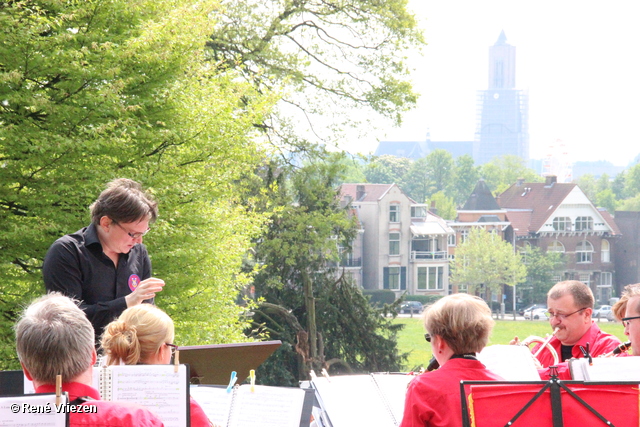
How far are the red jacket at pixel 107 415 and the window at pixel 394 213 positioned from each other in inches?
1816

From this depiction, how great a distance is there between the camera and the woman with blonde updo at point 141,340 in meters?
2.60

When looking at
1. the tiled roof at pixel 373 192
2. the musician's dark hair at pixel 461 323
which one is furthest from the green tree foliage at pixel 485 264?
the musician's dark hair at pixel 461 323

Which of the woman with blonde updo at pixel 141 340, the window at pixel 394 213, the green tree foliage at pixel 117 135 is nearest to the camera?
the woman with blonde updo at pixel 141 340

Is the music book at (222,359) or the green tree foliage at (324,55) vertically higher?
the green tree foliage at (324,55)

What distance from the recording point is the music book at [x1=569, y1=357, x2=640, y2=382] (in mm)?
2740

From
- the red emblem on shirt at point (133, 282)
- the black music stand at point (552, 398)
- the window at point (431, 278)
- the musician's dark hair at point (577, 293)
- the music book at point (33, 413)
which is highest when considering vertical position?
the red emblem on shirt at point (133, 282)

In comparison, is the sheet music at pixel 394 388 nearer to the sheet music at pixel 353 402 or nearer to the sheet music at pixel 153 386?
the sheet music at pixel 353 402

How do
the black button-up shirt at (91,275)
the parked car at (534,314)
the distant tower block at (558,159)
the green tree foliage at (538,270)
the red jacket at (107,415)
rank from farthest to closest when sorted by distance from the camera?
the distant tower block at (558,159) < the green tree foliage at (538,270) < the parked car at (534,314) < the black button-up shirt at (91,275) < the red jacket at (107,415)

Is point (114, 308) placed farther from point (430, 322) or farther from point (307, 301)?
point (307, 301)

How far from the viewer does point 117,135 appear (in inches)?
403

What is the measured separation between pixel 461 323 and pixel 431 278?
5400 centimetres

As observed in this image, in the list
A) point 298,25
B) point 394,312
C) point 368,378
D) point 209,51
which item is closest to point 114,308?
point 368,378

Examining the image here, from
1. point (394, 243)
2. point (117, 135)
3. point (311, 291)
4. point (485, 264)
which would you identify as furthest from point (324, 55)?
point (485, 264)

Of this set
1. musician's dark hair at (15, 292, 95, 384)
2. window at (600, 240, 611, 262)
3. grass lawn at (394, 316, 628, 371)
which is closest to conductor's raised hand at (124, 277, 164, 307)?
musician's dark hair at (15, 292, 95, 384)
